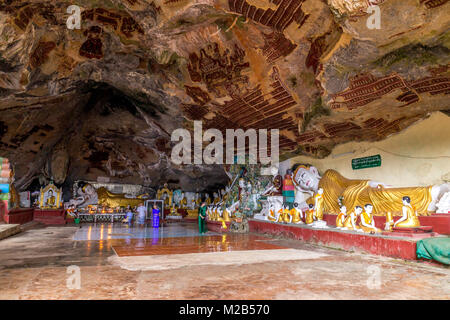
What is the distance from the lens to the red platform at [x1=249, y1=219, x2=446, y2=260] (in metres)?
5.29

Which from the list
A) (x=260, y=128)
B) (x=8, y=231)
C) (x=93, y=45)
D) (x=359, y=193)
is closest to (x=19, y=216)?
(x=8, y=231)

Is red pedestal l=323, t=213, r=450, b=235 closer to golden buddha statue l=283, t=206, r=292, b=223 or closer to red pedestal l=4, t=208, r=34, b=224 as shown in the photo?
golden buddha statue l=283, t=206, r=292, b=223

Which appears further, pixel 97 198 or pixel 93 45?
pixel 97 198

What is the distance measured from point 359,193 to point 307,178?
214 centimetres

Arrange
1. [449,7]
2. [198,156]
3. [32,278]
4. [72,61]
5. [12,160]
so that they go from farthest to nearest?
[198,156] < [12,160] < [72,61] < [449,7] < [32,278]

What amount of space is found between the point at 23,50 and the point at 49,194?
11431 millimetres

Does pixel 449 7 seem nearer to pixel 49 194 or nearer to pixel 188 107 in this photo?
pixel 188 107

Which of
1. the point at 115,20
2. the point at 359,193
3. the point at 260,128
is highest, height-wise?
the point at 115,20

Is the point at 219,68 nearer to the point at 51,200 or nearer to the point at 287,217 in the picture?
the point at 287,217

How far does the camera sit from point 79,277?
3.91 meters

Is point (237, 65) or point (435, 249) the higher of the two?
point (237, 65)

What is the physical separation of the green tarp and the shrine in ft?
0.10

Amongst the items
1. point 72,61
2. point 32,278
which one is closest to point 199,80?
point 72,61

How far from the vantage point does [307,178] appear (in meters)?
10.3
